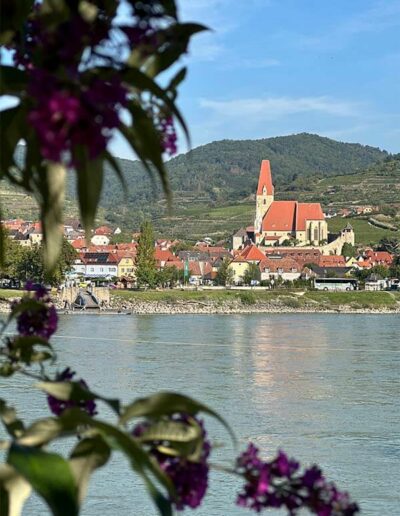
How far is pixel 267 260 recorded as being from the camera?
9131 cm

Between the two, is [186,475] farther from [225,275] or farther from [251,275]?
[251,275]

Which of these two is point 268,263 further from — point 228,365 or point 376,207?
point 228,365

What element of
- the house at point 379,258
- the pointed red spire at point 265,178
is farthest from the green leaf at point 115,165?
the pointed red spire at point 265,178

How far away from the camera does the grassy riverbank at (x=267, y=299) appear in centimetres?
6638

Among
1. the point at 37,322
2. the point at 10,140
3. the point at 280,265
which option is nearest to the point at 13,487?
the point at 10,140

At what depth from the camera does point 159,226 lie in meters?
148

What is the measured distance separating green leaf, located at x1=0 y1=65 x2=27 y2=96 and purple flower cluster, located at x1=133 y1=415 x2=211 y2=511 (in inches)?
16.9

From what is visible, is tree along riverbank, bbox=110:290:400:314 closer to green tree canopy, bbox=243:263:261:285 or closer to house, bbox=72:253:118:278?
green tree canopy, bbox=243:263:261:285

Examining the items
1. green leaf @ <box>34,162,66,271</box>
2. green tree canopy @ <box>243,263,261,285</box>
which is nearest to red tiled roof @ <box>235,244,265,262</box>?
green tree canopy @ <box>243,263,261,285</box>

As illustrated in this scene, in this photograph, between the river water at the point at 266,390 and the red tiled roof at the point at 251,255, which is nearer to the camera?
the river water at the point at 266,390

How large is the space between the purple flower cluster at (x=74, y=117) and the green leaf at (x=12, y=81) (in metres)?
0.16

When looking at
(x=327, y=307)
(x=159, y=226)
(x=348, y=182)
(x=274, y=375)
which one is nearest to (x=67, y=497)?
(x=274, y=375)

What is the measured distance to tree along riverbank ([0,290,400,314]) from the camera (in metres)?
64.6

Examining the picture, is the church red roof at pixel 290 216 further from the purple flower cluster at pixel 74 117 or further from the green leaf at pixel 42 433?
the purple flower cluster at pixel 74 117
